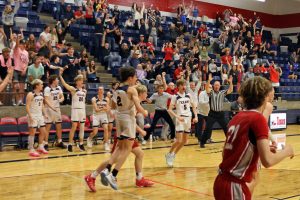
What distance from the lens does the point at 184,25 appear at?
2300 cm

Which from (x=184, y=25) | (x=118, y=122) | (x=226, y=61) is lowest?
(x=118, y=122)

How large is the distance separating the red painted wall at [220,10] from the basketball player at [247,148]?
20423 mm

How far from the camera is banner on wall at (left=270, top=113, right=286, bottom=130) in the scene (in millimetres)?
16752

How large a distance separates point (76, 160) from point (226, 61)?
12533mm

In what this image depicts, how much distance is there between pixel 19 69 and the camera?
12758 millimetres

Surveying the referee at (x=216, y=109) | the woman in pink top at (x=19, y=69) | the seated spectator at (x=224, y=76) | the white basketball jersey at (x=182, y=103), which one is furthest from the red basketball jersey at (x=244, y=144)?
the seated spectator at (x=224, y=76)

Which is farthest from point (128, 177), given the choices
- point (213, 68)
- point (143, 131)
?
point (213, 68)

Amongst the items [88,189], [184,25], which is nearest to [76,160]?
[88,189]

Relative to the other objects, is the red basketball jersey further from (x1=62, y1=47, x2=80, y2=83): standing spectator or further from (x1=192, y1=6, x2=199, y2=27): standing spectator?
(x1=192, y1=6, x2=199, y2=27): standing spectator

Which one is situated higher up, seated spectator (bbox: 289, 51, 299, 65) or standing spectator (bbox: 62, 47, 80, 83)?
seated spectator (bbox: 289, 51, 299, 65)

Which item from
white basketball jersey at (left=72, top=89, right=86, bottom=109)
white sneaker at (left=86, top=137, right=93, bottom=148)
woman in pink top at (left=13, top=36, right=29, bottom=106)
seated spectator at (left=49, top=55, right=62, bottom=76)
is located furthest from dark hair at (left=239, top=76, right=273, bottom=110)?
seated spectator at (left=49, top=55, right=62, bottom=76)

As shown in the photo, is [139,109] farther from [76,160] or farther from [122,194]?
[76,160]

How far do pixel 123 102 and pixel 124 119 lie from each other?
27 cm

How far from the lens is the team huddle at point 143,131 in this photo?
9.09 feet
